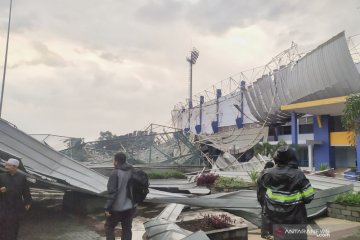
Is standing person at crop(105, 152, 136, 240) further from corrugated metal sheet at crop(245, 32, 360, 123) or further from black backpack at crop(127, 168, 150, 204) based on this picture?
corrugated metal sheet at crop(245, 32, 360, 123)

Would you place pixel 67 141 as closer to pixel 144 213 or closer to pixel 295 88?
pixel 144 213

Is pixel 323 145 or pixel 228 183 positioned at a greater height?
pixel 323 145

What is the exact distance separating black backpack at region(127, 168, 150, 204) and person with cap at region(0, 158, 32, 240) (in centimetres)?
145

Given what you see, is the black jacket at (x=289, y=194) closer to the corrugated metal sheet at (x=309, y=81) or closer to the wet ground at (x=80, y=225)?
the wet ground at (x=80, y=225)

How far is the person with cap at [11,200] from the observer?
185 inches

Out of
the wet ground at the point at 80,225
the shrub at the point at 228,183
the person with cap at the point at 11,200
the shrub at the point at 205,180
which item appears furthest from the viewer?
the shrub at the point at 205,180

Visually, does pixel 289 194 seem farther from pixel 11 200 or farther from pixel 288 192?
pixel 11 200

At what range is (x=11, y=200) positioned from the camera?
4.76m

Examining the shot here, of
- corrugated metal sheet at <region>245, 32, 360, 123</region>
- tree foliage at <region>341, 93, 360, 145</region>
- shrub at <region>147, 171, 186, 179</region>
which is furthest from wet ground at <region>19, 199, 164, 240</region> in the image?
corrugated metal sheet at <region>245, 32, 360, 123</region>

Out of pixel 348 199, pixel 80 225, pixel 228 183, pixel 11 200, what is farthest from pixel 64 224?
pixel 228 183

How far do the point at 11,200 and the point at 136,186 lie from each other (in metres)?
1.69

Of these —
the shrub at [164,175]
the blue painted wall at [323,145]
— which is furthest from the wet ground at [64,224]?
the blue painted wall at [323,145]

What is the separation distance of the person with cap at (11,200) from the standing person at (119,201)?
119 centimetres

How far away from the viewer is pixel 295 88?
1340 inches
